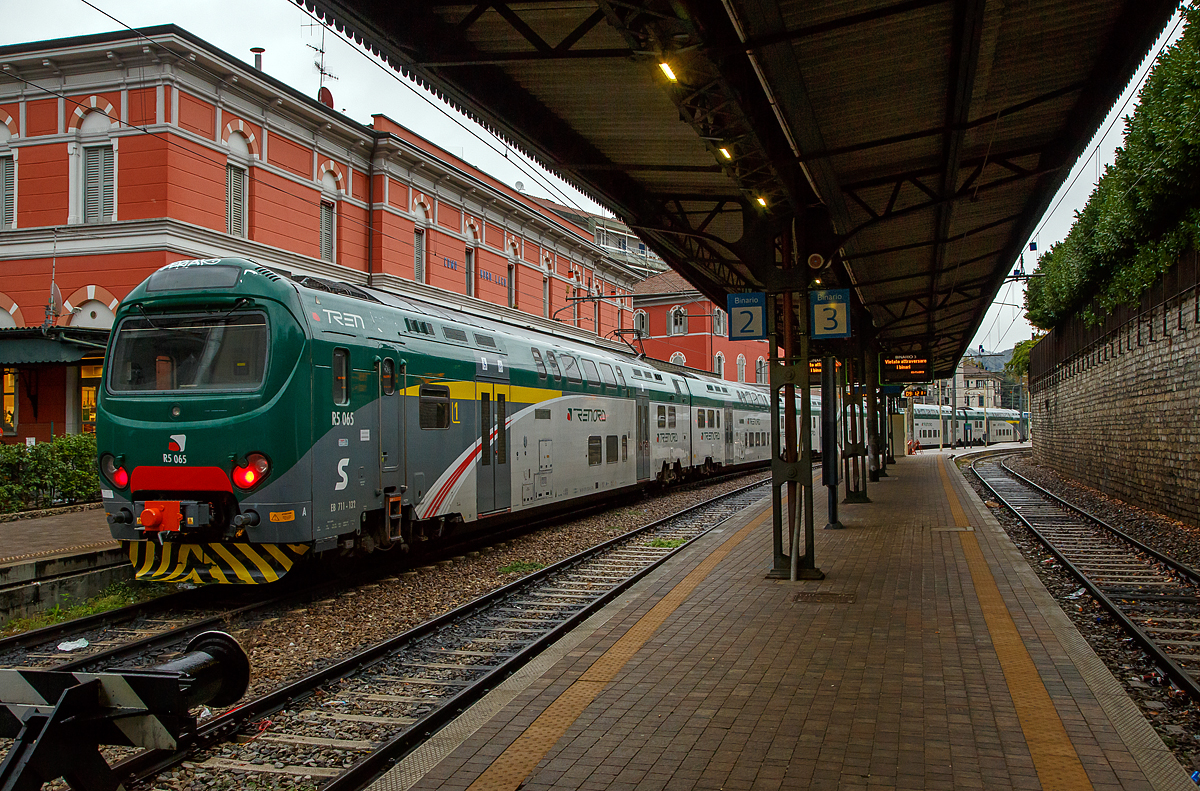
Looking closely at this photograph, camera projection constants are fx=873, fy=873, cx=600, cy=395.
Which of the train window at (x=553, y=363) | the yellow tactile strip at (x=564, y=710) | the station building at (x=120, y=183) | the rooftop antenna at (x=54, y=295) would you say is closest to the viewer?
the yellow tactile strip at (x=564, y=710)

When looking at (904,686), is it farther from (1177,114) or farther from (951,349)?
(951,349)

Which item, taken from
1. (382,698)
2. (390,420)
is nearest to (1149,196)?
(390,420)

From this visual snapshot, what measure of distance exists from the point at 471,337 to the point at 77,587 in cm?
548

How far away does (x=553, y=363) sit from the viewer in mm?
14602

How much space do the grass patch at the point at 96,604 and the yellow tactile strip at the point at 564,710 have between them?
5.02 m

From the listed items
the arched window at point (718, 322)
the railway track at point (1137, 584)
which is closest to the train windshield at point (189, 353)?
the railway track at point (1137, 584)

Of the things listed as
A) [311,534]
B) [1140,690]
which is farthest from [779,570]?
[311,534]

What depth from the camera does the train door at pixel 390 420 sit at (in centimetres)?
972

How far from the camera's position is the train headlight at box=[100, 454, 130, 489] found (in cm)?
870

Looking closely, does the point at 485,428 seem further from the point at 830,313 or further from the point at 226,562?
the point at 830,313

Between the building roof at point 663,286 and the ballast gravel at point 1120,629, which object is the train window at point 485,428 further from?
the building roof at point 663,286

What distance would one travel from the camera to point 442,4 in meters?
6.03

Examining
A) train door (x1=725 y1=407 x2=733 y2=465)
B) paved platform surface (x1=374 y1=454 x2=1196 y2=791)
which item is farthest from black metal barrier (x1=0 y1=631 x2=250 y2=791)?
train door (x1=725 y1=407 x2=733 y2=465)

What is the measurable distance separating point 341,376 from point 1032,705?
6887 millimetres
